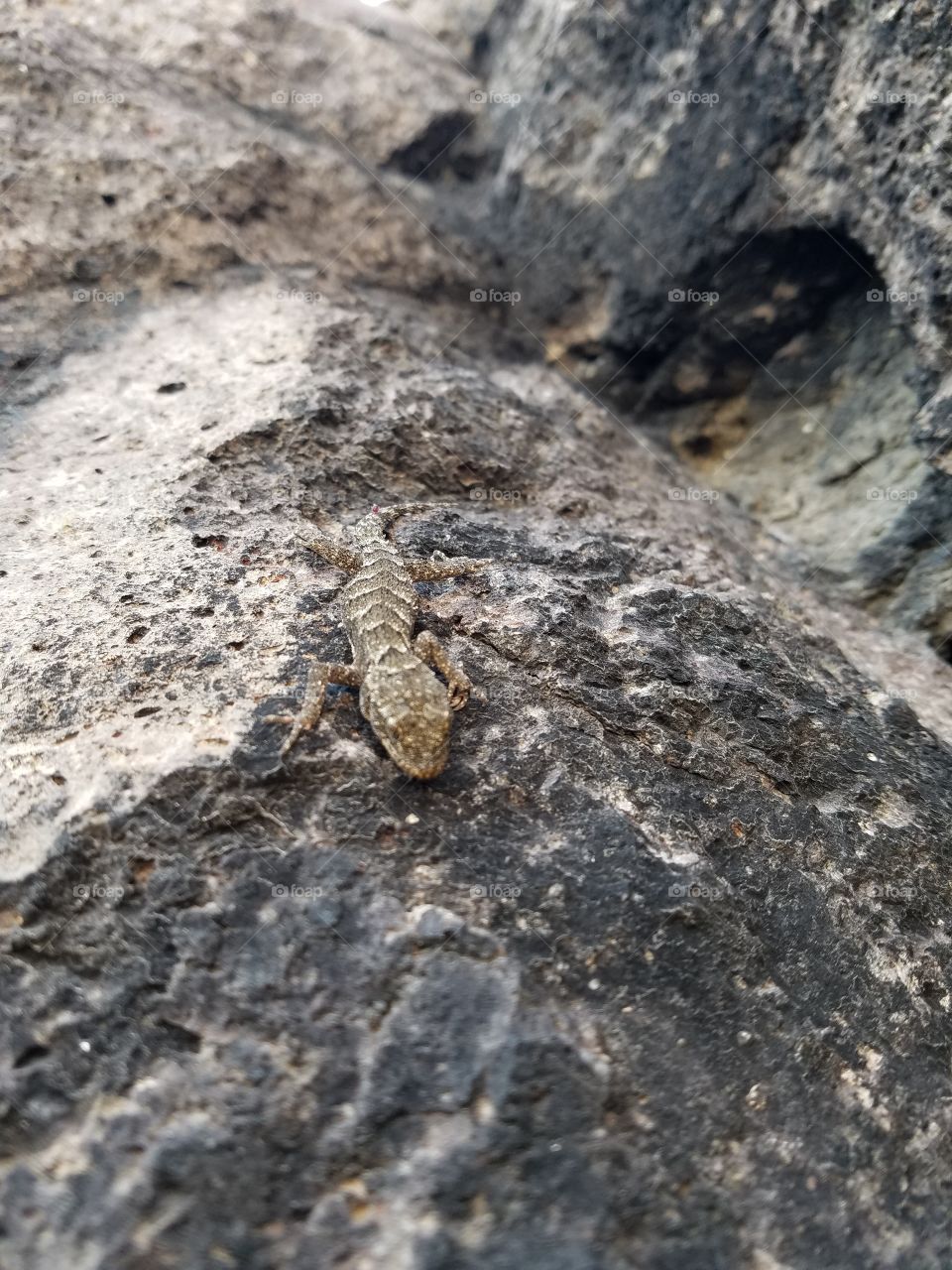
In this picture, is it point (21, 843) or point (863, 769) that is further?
point (863, 769)

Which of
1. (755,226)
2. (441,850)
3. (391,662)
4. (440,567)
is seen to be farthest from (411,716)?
(755,226)

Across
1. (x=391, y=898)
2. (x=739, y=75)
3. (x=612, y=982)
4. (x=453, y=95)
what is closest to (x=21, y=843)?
(x=391, y=898)

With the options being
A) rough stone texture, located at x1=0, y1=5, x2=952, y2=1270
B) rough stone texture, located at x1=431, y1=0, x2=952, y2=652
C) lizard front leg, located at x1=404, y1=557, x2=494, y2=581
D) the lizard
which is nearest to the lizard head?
the lizard

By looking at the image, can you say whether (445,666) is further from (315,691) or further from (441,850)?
(441,850)

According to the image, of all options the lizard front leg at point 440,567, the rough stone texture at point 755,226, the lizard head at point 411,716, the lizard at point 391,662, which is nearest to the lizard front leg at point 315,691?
the lizard at point 391,662

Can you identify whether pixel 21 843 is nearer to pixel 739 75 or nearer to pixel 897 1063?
pixel 897 1063
